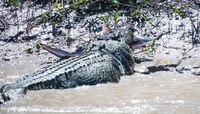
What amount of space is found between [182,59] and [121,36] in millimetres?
1139

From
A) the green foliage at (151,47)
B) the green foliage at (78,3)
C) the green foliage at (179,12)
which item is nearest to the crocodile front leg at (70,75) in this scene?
the green foliage at (151,47)

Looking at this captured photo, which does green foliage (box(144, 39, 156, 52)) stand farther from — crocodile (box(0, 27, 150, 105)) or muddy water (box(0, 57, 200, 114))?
muddy water (box(0, 57, 200, 114))

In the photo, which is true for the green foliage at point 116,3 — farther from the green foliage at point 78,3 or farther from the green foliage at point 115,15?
the green foliage at point 78,3

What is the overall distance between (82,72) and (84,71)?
1.4 inches

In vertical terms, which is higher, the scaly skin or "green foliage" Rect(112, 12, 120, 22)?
"green foliage" Rect(112, 12, 120, 22)

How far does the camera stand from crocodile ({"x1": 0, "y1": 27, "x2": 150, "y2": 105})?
5230mm

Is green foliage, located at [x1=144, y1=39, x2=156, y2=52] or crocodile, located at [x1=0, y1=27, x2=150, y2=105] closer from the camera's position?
crocodile, located at [x1=0, y1=27, x2=150, y2=105]

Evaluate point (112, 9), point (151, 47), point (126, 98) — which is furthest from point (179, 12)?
point (126, 98)

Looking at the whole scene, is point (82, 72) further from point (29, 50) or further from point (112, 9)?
point (112, 9)

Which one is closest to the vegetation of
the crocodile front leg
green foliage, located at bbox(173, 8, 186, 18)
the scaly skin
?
green foliage, located at bbox(173, 8, 186, 18)

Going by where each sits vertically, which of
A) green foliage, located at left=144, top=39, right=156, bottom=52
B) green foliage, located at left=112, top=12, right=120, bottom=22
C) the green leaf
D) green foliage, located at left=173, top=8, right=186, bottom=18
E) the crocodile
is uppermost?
green foliage, located at left=173, top=8, right=186, bottom=18

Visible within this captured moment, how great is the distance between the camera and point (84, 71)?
5.62 metres

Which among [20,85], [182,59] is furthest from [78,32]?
[20,85]

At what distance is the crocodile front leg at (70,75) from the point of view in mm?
5216
